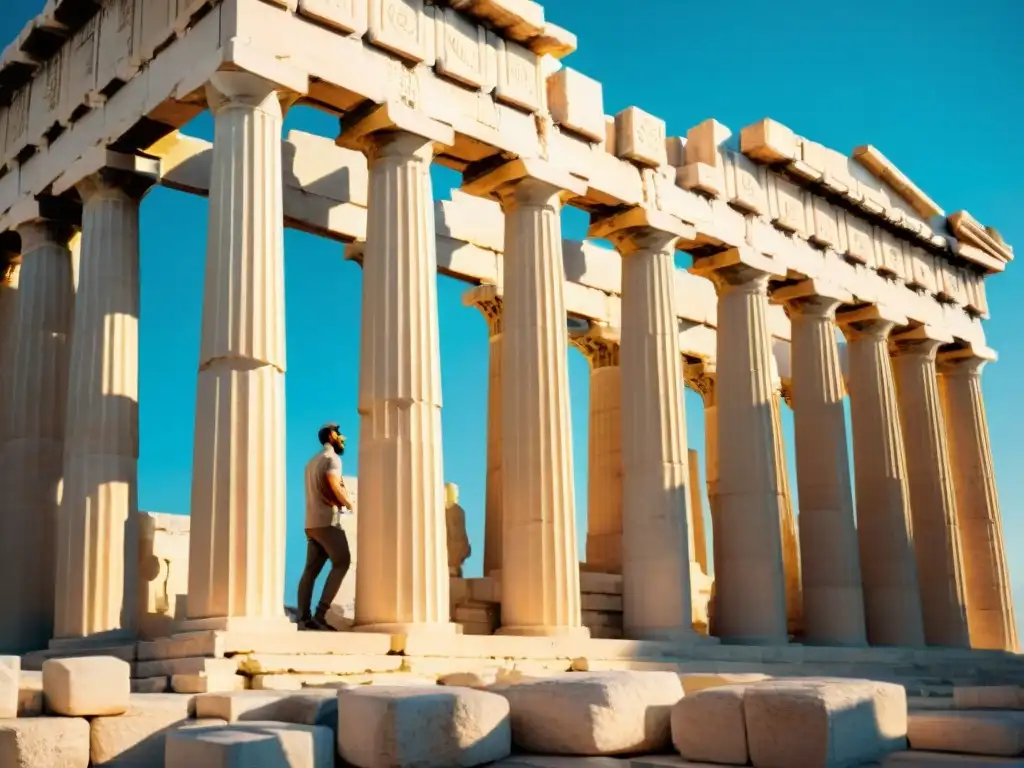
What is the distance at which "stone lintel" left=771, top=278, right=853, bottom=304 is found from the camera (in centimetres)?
3528

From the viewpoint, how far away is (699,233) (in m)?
31.5

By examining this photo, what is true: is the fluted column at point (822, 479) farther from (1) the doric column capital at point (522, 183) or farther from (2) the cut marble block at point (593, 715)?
(2) the cut marble block at point (593, 715)

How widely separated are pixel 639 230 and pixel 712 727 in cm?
1931

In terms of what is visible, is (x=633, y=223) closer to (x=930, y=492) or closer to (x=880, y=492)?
(x=880, y=492)

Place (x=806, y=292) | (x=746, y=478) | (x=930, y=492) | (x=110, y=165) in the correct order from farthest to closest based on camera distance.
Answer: (x=930, y=492) → (x=806, y=292) → (x=746, y=478) → (x=110, y=165)

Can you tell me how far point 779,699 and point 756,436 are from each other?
20.2 m

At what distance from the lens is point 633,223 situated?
29.7 metres

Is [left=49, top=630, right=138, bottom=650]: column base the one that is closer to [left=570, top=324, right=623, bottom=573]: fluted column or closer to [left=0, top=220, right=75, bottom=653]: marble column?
[left=0, top=220, right=75, bottom=653]: marble column

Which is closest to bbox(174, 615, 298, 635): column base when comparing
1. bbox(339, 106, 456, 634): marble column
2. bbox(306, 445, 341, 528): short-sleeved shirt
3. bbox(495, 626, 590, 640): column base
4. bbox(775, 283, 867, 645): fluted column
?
bbox(339, 106, 456, 634): marble column

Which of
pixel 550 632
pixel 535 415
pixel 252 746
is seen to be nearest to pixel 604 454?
pixel 535 415

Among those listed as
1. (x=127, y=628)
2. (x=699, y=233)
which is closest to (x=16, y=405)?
(x=127, y=628)

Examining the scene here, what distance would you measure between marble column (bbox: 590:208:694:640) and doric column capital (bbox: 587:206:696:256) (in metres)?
0.02

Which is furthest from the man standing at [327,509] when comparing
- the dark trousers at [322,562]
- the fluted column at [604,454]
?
the fluted column at [604,454]

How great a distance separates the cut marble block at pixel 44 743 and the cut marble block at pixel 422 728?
286 centimetres
